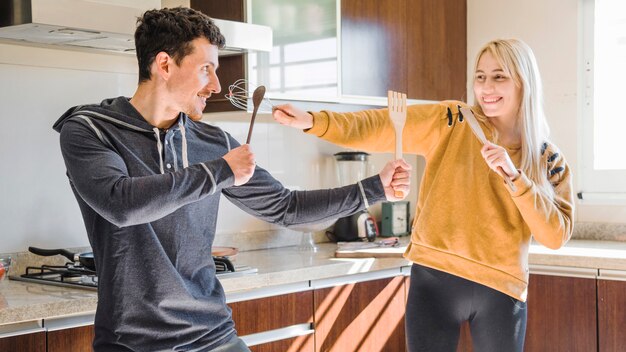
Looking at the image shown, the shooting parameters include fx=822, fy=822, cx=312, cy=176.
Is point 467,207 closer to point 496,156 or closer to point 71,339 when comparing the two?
point 496,156

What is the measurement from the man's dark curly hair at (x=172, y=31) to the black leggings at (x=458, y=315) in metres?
1.04

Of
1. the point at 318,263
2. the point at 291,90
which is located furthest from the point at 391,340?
the point at 291,90

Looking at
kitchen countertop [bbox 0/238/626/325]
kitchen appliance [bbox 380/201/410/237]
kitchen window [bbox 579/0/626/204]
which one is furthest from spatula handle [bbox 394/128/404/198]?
kitchen window [bbox 579/0/626/204]

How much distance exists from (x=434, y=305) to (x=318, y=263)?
81 centimetres

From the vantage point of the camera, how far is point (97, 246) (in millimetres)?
1674

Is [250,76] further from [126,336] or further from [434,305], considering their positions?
[126,336]

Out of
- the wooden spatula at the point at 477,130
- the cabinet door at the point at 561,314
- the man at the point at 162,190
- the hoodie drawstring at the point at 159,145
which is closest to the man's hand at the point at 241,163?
the man at the point at 162,190

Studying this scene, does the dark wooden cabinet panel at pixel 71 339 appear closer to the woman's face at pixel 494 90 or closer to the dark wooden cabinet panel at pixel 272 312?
the dark wooden cabinet panel at pixel 272 312

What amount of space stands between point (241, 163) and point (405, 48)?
2364mm

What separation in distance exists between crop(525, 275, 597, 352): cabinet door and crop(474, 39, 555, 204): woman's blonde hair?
3.51ft

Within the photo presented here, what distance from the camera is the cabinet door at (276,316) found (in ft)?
9.00

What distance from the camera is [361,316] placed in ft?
10.7

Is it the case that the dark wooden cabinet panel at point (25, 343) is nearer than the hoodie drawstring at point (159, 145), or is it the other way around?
the hoodie drawstring at point (159, 145)

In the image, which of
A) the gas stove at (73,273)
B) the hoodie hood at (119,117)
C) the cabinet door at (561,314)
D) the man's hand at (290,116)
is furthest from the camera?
the cabinet door at (561,314)
